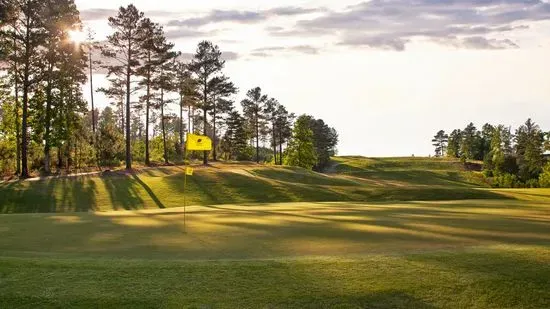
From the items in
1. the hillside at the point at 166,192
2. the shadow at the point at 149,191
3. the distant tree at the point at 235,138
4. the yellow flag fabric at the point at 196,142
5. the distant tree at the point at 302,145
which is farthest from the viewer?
the distant tree at the point at 235,138

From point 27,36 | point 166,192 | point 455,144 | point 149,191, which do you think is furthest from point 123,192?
point 455,144

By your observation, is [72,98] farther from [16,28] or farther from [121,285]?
[121,285]

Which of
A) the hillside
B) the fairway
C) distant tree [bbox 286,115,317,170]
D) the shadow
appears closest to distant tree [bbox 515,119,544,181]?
distant tree [bbox 286,115,317,170]

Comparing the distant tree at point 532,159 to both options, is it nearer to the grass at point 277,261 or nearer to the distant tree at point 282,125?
the distant tree at point 282,125

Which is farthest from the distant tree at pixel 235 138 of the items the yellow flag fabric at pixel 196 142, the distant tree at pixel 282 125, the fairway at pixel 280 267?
the fairway at pixel 280 267

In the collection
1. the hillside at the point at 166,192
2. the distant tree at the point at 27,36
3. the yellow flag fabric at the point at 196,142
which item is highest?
the distant tree at the point at 27,36

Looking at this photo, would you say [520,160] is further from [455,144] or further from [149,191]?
[149,191]

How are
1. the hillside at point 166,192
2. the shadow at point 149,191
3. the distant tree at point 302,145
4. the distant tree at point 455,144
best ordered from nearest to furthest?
the hillside at point 166,192
the shadow at point 149,191
the distant tree at point 302,145
the distant tree at point 455,144

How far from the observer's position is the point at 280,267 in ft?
34.3

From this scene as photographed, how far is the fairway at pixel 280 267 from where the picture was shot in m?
8.84

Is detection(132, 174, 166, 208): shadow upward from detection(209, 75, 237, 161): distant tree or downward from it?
downward

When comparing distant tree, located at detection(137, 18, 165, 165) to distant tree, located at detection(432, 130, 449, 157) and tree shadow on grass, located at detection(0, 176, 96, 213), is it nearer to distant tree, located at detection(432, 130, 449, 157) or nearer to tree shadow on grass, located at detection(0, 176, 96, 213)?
tree shadow on grass, located at detection(0, 176, 96, 213)

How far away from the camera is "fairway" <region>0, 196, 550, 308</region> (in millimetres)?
8836

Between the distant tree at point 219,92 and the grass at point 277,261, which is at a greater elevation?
the distant tree at point 219,92
